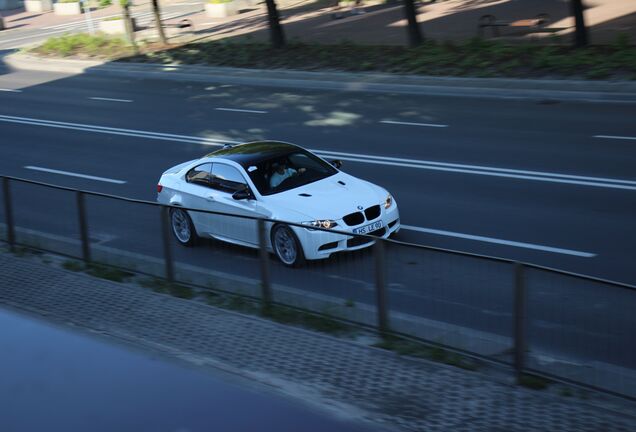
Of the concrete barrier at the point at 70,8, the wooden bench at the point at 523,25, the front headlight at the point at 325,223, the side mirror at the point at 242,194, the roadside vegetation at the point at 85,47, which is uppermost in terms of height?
the concrete barrier at the point at 70,8

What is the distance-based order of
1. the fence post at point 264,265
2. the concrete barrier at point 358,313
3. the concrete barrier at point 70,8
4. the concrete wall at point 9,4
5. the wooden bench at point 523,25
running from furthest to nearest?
the concrete wall at point 9,4, the concrete barrier at point 70,8, the wooden bench at point 523,25, the fence post at point 264,265, the concrete barrier at point 358,313

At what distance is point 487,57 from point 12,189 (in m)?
16.8

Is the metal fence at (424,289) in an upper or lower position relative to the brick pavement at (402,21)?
lower

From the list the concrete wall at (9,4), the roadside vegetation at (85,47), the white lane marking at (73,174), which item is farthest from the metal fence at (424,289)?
the concrete wall at (9,4)

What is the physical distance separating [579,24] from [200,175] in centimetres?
1557

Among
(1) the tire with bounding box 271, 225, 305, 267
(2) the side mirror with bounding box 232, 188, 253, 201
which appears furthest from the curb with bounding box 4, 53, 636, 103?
(1) the tire with bounding box 271, 225, 305, 267

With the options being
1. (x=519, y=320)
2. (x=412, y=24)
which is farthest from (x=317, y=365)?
(x=412, y=24)

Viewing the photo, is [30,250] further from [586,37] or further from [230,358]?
[586,37]

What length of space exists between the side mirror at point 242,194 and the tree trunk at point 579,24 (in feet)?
51.5

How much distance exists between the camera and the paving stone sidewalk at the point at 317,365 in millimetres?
6305

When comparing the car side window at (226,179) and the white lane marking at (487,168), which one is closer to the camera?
the car side window at (226,179)

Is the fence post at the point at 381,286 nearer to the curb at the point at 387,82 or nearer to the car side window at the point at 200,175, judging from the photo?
the car side window at the point at 200,175

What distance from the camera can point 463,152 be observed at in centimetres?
1677

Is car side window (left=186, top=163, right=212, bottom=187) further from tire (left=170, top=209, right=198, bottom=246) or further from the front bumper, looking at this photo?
the front bumper
